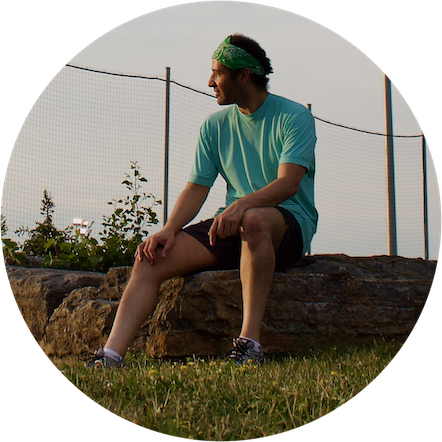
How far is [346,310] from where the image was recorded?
3.33 m

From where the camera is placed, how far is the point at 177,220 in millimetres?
3201

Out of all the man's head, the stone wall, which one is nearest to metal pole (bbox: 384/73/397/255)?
the stone wall

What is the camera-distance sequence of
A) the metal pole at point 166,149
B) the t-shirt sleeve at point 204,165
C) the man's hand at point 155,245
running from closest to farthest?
1. the man's hand at point 155,245
2. the t-shirt sleeve at point 204,165
3. the metal pole at point 166,149

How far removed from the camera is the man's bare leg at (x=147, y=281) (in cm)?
294

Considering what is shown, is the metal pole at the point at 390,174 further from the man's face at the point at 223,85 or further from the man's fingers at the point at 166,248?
the man's fingers at the point at 166,248

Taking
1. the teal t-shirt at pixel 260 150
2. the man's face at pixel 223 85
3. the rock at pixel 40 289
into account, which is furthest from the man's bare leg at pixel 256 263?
the rock at pixel 40 289

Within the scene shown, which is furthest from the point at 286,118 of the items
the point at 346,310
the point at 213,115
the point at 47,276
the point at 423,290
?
the point at 47,276

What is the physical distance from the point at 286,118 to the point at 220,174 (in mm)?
547

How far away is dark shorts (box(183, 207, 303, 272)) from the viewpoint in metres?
3.06

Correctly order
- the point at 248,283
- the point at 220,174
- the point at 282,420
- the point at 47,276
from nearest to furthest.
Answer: the point at 282,420 → the point at 248,283 → the point at 220,174 → the point at 47,276

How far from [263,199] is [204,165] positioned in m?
0.61

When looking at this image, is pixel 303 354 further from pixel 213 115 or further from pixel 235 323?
pixel 213 115

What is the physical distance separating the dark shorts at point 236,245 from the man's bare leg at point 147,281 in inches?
1.6

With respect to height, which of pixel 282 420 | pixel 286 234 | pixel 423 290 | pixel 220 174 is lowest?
pixel 282 420
